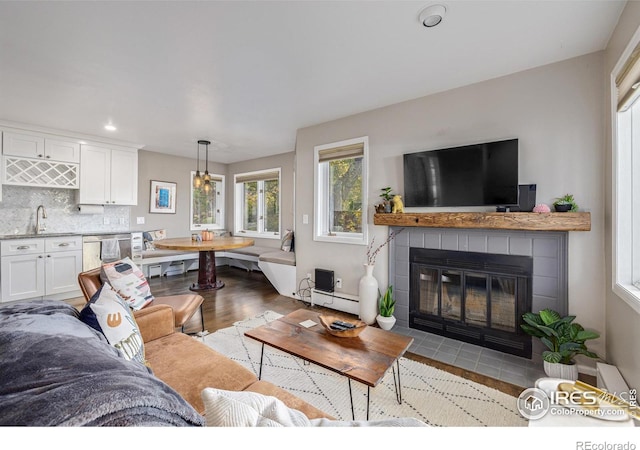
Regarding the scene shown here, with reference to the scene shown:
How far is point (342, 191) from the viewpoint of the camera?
350 centimetres

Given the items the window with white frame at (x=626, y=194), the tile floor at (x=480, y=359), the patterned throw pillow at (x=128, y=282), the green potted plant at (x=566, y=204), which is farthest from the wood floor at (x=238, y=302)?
the green potted plant at (x=566, y=204)

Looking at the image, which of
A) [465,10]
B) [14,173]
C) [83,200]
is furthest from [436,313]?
[14,173]

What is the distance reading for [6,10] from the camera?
1.56m

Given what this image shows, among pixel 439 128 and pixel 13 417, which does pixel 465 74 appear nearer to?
pixel 439 128

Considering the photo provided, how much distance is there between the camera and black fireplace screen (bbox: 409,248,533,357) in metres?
2.26

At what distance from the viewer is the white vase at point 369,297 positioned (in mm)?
2838

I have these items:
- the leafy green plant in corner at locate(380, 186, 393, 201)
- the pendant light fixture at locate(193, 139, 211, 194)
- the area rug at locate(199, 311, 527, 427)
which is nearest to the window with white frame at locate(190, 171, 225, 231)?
the pendant light fixture at locate(193, 139, 211, 194)

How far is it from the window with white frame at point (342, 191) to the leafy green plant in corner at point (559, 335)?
169cm

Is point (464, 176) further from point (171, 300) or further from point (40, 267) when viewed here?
point (40, 267)

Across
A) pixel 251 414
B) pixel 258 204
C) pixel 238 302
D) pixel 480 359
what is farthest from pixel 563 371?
pixel 258 204

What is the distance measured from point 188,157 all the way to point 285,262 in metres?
3.42

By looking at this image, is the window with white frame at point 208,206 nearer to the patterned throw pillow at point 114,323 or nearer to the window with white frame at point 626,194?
the patterned throw pillow at point 114,323

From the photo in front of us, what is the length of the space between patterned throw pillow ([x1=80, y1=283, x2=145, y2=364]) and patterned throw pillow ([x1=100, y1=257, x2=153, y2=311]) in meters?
0.64

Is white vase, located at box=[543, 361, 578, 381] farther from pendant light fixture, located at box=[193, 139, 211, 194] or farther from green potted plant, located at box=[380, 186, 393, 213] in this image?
pendant light fixture, located at box=[193, 139, 211, 194]
